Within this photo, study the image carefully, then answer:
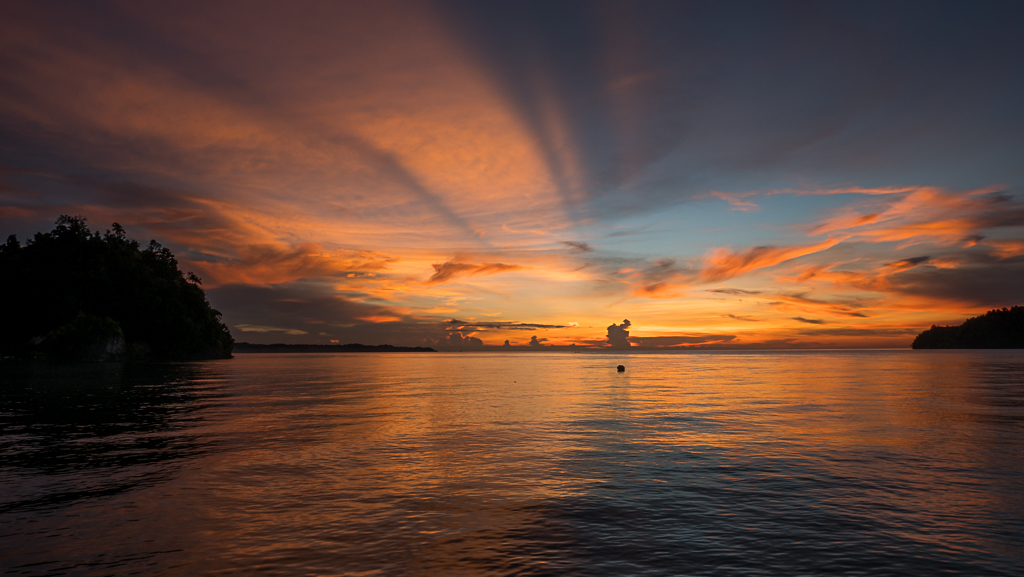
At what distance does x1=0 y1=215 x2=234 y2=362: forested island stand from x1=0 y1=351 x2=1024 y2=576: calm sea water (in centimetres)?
13907

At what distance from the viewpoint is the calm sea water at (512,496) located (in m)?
11.1

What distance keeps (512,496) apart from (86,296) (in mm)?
178619

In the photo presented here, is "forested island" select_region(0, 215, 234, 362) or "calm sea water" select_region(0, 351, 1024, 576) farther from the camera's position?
"forested island" select_region(0, 215, 234, 362)

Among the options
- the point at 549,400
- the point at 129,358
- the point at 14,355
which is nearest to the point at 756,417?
the point at 549,400

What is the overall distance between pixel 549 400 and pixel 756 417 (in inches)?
708

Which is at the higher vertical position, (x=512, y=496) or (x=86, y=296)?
(x=86, y=296)

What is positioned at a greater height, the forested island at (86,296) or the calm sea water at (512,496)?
the forested island at (86,296)

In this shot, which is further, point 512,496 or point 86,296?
point 86,296

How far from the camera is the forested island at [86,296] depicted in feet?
466

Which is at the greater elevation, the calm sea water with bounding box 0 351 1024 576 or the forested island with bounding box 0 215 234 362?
the forested island with bounding box 0 215 234 362

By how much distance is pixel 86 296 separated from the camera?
14750 cm

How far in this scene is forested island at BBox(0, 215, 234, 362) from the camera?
14200 centimetres

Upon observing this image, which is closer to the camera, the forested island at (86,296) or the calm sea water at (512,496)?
the calm sea water at (512,496)

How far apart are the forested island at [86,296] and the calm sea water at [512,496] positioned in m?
139
